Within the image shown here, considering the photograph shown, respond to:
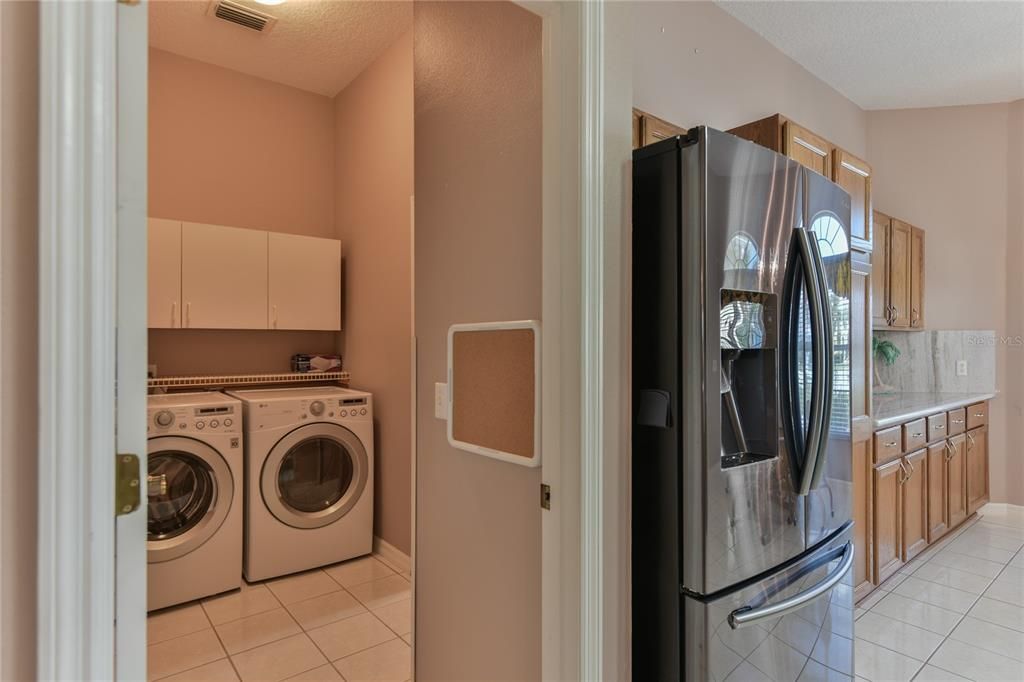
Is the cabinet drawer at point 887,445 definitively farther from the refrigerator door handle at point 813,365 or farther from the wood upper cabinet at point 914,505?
the refrigerator door handle at point 813,365

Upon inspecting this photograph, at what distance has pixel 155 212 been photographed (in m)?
3.50

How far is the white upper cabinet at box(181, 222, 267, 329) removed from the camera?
330cm

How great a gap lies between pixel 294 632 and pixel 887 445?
306cm

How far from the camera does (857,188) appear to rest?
9.57 ft

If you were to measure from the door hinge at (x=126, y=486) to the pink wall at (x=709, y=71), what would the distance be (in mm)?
2196

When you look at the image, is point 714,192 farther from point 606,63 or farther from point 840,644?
point 840,644

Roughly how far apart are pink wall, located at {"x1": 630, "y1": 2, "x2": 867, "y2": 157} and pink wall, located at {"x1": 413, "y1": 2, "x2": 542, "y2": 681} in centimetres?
86

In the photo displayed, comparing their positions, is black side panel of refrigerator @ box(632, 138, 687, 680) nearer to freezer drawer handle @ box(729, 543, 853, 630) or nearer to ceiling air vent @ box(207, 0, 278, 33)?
A: freezer drawer handle @ box(729, 543, 853, 630)

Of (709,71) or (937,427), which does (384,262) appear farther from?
(937,427)

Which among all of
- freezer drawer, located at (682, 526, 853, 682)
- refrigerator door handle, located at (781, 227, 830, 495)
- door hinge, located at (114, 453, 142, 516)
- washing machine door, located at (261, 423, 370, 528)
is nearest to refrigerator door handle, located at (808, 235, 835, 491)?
refrigerator door handle, located at (781, 227, 830, 495)

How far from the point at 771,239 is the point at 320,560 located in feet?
9.78

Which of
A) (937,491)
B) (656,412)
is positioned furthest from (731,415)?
(937,491)

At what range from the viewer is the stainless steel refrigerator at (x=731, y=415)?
4.54ft

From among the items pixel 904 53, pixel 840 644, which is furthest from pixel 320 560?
pixel 904 53
